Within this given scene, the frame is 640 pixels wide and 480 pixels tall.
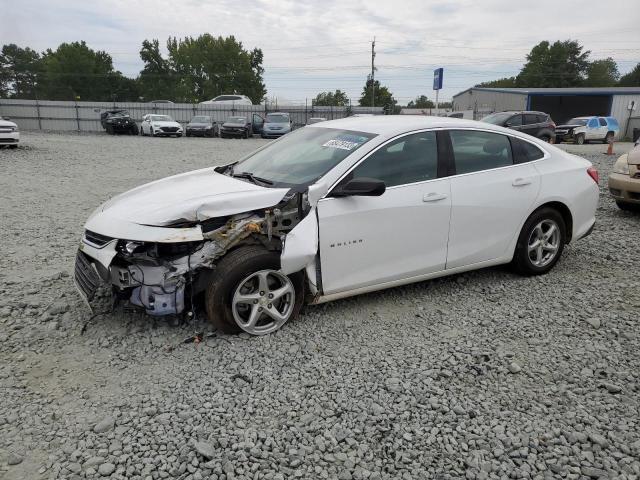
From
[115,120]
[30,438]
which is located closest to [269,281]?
[30,438]

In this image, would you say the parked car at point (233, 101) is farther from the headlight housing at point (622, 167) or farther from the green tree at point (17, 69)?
the headlight housing at point (622, 167)

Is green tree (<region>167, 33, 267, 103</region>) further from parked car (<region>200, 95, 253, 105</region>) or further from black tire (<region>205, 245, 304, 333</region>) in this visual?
black tire (<region>205, 245, 304, 333</region>)

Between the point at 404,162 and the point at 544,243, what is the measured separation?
186 cm

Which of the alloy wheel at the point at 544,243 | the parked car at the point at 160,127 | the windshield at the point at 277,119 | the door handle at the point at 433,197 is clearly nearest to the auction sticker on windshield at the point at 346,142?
the door handle at the point at 433,197

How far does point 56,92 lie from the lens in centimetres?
5912

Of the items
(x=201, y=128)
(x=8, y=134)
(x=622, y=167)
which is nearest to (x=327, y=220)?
(x=622, y=167)

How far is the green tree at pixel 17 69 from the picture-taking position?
2354 inches

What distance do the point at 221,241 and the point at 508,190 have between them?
8.82ft

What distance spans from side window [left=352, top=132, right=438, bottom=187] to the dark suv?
16313 mm

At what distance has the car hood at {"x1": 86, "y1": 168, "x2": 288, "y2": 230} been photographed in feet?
11.7

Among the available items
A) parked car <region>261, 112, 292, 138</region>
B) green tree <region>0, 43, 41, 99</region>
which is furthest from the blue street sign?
green tree <region>0, 43, 41, 99</region>

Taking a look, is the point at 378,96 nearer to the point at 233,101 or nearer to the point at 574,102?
the point at 574,102

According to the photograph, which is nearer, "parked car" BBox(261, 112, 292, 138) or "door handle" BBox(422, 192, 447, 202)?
"door handle" BBox(422, 192, 447, 202)

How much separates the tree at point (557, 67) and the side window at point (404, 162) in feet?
313
